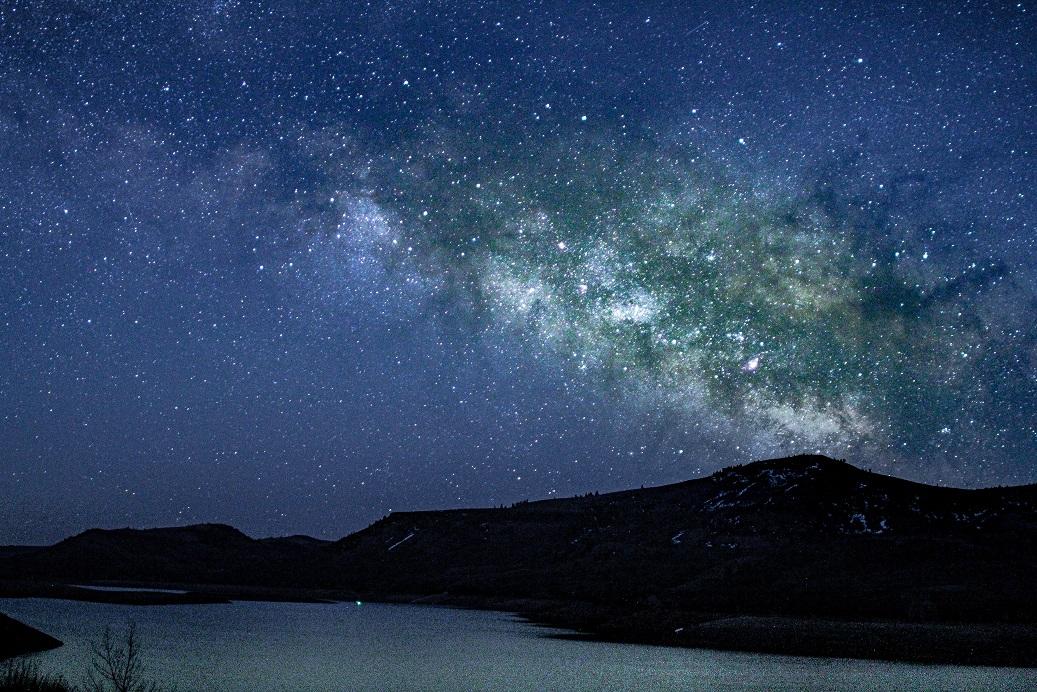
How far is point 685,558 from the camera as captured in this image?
118 metres

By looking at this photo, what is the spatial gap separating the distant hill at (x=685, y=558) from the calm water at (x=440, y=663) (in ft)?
31.7

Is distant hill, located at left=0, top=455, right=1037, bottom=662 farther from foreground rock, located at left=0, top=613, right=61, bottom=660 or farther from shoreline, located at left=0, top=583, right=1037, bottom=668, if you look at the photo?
foreground rock, located at left=0, top=613, right=61, bottom=660

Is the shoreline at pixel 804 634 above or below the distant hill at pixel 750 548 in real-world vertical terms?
below

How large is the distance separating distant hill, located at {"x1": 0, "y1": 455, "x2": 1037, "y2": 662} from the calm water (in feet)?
31.7

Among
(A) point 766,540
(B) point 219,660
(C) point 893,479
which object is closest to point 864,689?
(B) point 219,660

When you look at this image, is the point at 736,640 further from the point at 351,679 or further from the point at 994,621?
the point at 351,679

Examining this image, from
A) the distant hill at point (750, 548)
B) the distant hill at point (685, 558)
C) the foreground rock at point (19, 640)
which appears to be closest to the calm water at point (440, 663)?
the foreground rock at point (19, 640)

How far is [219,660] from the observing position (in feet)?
149

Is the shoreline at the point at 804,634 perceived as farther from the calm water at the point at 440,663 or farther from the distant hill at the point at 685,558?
the calm water at the point at 440,663

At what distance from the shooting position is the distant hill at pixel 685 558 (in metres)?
78.6

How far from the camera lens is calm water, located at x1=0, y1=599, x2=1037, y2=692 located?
1542 inches

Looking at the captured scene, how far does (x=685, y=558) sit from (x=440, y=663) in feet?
251

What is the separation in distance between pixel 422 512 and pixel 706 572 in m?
89.4

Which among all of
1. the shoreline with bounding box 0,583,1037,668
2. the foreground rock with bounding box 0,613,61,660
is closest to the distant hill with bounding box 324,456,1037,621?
the shoreline with bounding box 0,583,1037,668
